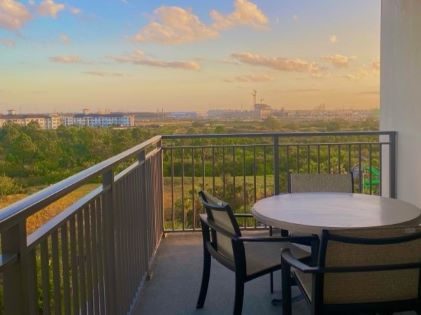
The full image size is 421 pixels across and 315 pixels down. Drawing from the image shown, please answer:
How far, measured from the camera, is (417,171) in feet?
15.5

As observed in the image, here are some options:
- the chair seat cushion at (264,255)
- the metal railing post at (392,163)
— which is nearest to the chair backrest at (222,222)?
the chair seat cushion at (264,255)

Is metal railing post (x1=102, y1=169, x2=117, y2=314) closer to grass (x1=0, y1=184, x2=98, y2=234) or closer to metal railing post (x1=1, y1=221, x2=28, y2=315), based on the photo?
grass (x1=0, y1=184, x2=98, y2=234)

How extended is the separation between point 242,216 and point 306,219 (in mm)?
979

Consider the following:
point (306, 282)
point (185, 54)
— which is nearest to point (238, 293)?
point (306, 282)

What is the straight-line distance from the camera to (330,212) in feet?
9.06

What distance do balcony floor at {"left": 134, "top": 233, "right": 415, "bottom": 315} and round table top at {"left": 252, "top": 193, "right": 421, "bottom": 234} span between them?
75 cm

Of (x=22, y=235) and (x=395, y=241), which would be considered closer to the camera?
(x=22, y=235)

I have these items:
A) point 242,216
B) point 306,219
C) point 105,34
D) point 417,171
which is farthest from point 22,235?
point 105,34

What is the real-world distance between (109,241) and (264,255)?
101 cm

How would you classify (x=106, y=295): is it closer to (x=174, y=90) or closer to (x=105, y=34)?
(x=174, y=90)

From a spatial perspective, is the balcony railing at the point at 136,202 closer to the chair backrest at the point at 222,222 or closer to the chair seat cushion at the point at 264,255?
the chair backrest at the point at 222,222

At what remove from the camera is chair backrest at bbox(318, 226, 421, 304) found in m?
1.97

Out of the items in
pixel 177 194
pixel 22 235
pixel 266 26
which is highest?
pixel 266 26

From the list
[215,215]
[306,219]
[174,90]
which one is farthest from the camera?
[174,90]
